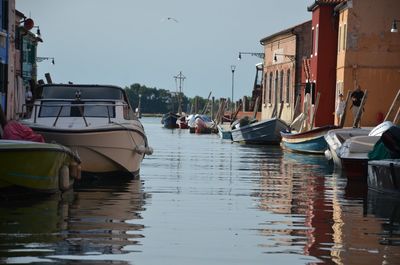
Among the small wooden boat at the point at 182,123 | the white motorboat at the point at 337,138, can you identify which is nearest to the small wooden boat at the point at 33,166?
the white motorboat at the point at 337,138

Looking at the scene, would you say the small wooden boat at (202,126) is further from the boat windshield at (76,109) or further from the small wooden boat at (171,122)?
the boat windshield at (76,109)

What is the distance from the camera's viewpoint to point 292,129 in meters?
55.0

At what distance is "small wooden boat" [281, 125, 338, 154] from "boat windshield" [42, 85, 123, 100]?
58.4ft

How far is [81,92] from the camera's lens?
2634 cm

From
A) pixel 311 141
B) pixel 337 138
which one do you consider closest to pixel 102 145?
pixel 337 138

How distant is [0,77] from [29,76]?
27099 mm

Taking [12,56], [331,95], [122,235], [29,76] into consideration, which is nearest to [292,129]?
[331,95]

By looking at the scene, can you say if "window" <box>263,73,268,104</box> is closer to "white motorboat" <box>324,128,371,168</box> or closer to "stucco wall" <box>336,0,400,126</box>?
"stucco wall" <box>336,0,400,126</box>

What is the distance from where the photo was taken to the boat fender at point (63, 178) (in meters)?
20.3

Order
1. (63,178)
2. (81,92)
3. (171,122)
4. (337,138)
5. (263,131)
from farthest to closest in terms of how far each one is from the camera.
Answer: (171,122)
(263,131)
(337,138)
(81,92)
(63,178)

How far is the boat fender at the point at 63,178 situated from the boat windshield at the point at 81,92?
18.7 ft

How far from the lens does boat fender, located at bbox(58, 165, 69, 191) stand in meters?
20.3

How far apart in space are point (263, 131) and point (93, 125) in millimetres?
35756

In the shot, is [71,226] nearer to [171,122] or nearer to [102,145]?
[102,145]
